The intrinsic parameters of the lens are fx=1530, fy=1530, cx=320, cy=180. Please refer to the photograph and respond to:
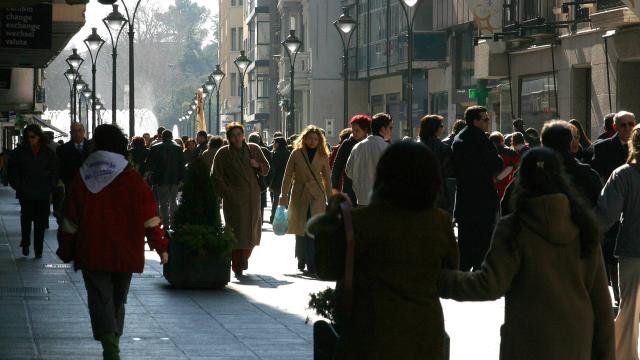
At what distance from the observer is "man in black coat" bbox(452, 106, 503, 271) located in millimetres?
14633

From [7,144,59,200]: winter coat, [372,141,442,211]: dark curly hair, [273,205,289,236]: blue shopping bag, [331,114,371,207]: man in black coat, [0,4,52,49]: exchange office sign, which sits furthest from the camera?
[0,4,52,49]: exchange office sign

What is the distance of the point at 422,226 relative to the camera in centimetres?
535

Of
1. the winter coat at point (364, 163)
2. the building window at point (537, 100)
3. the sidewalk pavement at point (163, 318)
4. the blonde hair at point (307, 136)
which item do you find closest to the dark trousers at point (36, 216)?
the sidewalk pavement at point (163, 318)

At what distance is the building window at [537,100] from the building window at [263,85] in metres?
55.5

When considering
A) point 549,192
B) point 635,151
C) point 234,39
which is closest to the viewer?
point 549,192

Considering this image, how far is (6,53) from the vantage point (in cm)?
3041

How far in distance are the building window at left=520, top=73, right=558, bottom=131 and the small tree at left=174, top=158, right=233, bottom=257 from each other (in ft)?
65.6

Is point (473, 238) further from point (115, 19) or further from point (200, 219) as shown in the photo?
point (115, 19)

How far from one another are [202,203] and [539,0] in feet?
68.4

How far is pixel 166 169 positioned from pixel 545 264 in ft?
63.8

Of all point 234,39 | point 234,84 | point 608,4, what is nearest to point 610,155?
point 608,4

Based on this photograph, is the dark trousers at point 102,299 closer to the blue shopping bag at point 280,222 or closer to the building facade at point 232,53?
the blue shopping bag at point 280,222

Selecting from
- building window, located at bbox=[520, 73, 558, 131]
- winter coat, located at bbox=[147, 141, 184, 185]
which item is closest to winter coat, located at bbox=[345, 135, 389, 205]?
winter coat, located at bbox=[147, 141, 184, 185]

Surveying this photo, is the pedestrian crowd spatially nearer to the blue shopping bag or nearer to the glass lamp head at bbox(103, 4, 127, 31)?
the blue shopping bag
